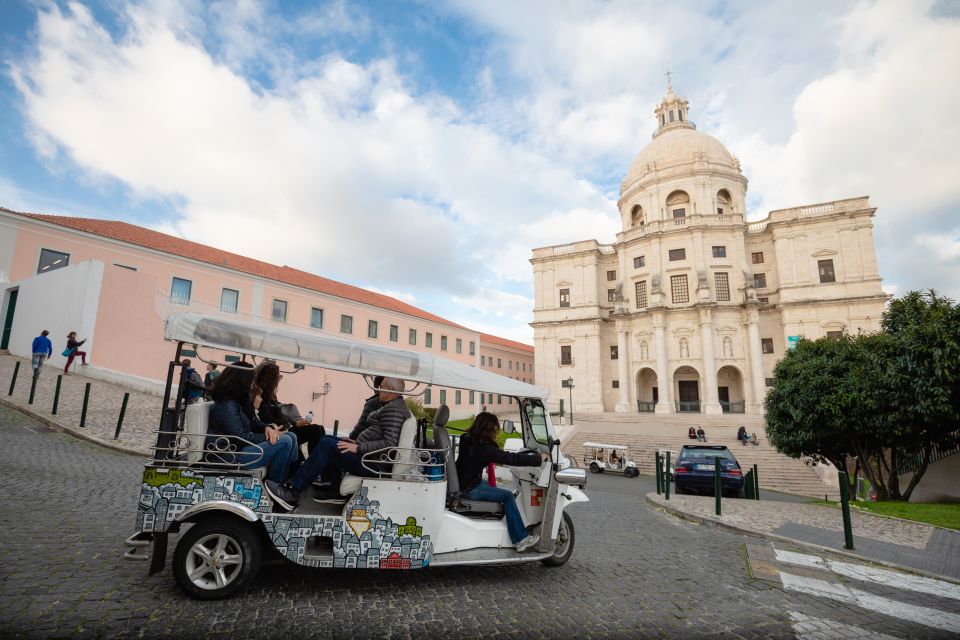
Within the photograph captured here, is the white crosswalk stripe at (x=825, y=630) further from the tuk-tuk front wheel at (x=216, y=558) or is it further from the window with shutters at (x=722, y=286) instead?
the window with shutters at (x=722, y=286)

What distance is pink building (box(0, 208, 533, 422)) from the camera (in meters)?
17.6

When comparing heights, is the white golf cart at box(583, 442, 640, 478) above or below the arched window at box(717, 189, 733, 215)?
below

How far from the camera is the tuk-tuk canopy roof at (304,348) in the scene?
3.58 metres

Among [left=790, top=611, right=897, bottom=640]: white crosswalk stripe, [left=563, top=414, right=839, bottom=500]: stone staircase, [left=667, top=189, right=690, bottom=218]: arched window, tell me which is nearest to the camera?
[left=790, top=611, right=897, bottom=640]: white crosswalk stripe

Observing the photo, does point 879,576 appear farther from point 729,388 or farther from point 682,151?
point 682,151

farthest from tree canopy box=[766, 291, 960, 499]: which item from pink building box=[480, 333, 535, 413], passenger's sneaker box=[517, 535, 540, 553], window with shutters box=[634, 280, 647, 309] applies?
pink building box=[480, 333, 535, 413]

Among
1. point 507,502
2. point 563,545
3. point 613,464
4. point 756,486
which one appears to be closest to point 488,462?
point 507,502

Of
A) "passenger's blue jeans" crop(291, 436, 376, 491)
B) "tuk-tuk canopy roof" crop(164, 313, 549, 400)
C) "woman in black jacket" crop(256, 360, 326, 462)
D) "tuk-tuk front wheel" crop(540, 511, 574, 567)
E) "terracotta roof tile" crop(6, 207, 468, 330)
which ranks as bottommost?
"tuk-tuk front wheel" crop(540, 511, 574, 567)

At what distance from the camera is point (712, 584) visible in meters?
4.53

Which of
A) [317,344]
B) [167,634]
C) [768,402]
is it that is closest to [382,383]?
[317,344]

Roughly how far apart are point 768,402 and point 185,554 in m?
16.2

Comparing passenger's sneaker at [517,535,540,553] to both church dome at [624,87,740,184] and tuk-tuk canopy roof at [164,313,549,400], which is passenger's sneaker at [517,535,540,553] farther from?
church dome at [624,87,740,184]

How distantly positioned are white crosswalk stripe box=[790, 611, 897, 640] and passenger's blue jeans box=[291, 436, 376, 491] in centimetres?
376

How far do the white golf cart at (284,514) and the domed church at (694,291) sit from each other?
1265 inches
